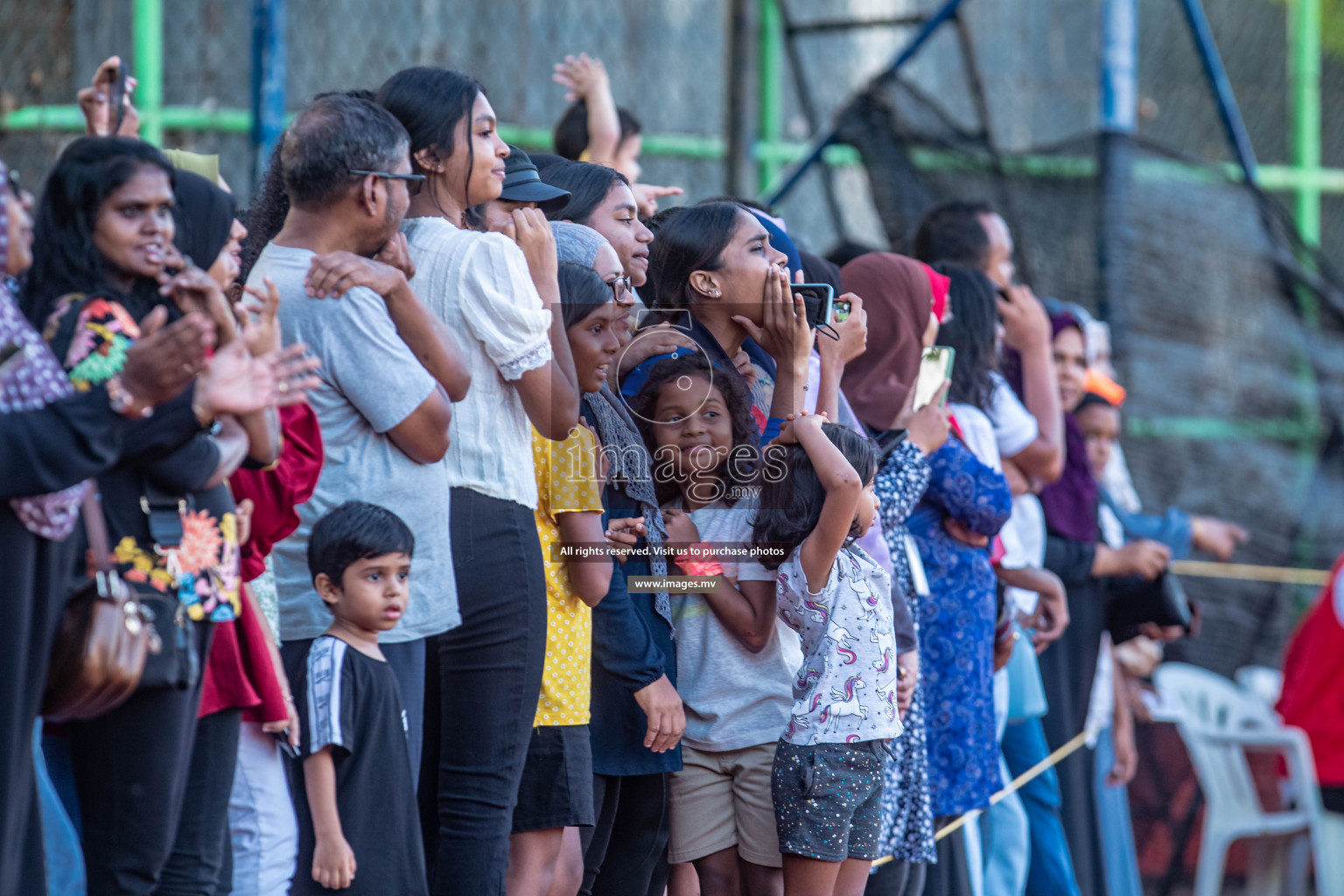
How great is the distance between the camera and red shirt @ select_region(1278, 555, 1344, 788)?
6.22 metres

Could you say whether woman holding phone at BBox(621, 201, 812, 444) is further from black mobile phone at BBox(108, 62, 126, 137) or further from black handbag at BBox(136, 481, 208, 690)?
black handbag at BBox(136, 481, 208, 690)

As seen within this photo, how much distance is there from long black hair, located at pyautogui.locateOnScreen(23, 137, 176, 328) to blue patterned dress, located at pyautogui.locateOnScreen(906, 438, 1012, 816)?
2318 mm

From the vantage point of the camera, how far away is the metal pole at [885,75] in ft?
22.3

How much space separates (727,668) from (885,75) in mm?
3837

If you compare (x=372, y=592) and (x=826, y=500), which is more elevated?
(x=826, y=500)

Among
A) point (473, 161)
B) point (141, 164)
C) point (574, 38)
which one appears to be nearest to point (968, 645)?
point (473, 161)

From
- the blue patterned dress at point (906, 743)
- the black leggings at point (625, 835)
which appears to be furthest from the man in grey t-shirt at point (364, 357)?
the blue patterned dress at point (906, 743)

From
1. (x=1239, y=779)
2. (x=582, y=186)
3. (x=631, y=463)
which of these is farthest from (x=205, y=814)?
(x=1239, y=779)

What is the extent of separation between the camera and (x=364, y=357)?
2.90 m

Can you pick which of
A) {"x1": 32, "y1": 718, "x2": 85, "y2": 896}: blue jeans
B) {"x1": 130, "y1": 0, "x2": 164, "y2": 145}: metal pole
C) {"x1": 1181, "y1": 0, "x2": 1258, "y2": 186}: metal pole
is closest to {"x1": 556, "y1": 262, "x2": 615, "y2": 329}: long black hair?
{"x1": 32, "y1": 718, "x2": 85, "y2": 896}: blue jeans

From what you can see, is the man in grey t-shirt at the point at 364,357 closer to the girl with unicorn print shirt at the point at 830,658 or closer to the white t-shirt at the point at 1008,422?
the girl with unicorn print shirt at the point at 830,658

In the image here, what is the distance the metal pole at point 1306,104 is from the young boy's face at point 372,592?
714 cm

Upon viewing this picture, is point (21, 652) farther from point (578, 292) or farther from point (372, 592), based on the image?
point (578, 292)

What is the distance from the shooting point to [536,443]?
11.0ft
